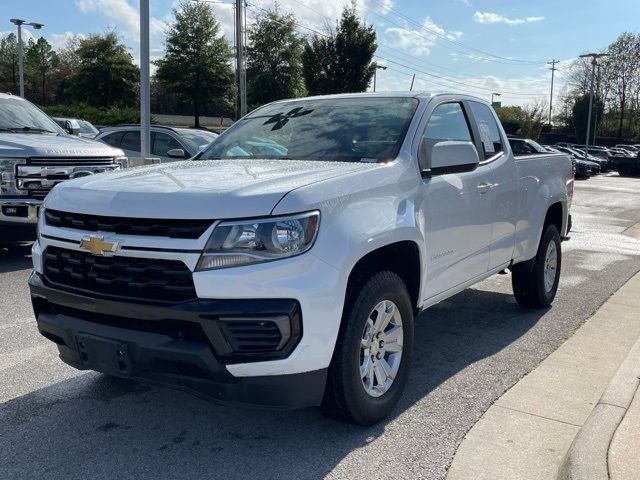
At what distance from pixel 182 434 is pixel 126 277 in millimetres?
1002

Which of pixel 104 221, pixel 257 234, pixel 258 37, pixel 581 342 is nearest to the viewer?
pixel 257 234

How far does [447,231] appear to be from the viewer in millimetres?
4281

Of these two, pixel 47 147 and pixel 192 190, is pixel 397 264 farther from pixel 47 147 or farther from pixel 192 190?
pixel 47 147

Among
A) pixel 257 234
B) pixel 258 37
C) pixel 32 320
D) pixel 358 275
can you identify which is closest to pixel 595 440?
pixel 358 275

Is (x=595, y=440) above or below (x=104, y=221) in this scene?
below

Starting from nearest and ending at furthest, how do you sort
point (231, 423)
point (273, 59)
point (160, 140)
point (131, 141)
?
point (231, 423), point (160, 140), point (131, 141), point (273, 59)


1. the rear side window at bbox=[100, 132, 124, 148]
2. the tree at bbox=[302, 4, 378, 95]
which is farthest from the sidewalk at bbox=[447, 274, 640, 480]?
the tree at bbox=[302, 4, 378, 95]

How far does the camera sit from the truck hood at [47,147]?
7.65m

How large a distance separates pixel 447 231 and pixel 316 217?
4.72ft

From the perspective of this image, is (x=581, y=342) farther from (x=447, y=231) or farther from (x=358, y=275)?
(x=358, y=275)

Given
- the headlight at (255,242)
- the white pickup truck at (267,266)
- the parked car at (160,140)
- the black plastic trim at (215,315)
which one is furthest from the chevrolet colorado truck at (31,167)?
the headlight at (255,242)

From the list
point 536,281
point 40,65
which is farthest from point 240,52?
point 40,65

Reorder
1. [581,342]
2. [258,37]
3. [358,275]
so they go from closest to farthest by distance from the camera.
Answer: [358,275] → [581,342] → [258,37]

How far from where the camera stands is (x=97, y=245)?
→ 317 cm
